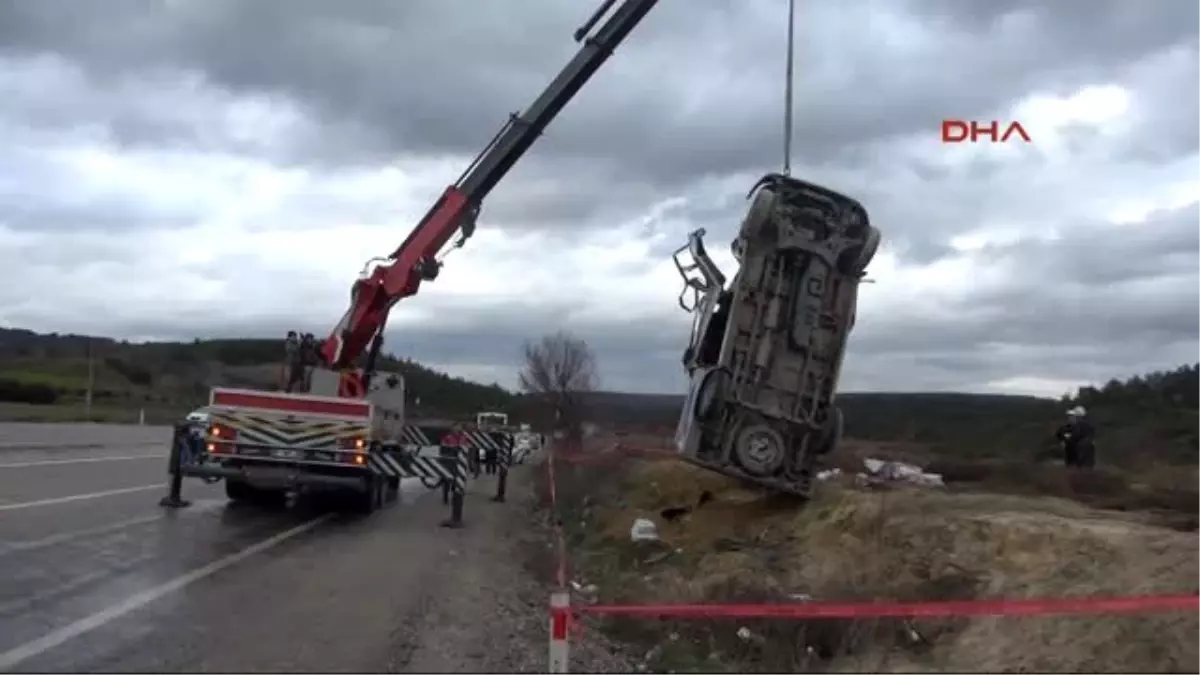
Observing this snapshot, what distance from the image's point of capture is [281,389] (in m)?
23.6

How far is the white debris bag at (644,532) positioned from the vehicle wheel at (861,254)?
5.18m

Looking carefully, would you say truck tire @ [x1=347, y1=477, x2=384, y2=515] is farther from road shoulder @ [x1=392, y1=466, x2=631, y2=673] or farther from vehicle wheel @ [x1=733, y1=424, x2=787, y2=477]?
vehicle wheel @ [x1=733, y1=424, x2=787, y2=477]

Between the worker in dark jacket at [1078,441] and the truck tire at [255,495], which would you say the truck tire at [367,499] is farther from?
the worker in dark jacket at [1078,441]

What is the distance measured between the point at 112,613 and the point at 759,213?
9.00 m

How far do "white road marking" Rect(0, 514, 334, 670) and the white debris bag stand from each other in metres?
5.44

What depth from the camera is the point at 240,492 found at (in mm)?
22469

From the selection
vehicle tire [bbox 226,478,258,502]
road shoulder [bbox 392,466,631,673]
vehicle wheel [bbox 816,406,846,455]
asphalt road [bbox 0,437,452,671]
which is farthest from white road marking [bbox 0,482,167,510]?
vehicle wheel [bbox 816,406,846,455]

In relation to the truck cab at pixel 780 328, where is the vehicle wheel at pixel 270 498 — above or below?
below

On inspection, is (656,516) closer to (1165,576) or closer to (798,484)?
(798,484)

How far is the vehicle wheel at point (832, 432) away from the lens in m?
17.0

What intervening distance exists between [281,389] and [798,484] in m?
10.3

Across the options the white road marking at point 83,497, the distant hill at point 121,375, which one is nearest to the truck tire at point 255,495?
the white road marking at point 83,497

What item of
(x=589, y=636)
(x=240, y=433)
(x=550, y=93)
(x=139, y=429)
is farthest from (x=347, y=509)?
(x=139, y=429)

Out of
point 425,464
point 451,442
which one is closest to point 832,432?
point 425,464
